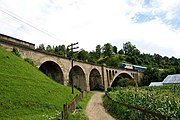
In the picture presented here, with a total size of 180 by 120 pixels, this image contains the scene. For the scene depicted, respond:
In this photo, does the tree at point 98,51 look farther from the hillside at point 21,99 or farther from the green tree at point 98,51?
the hillside at point 21,99

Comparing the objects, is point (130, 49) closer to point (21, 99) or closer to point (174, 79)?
point (174, 79)

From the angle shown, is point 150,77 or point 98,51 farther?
point 98,51

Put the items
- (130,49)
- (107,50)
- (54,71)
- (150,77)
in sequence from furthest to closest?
Answer: (130,49) < (107,50) < (150,77) < (54,71)

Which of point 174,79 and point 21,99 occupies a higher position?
point 21,99

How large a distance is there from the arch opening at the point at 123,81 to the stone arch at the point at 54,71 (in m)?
34.3

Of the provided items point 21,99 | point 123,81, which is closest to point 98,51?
point 123,81

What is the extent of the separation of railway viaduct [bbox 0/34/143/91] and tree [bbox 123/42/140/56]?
66.7 m

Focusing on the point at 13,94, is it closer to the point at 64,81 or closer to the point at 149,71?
the point at 64,81

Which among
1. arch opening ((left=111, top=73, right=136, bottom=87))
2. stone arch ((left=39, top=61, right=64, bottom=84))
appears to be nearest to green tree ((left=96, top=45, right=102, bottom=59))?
arch opening ((left=111, top=73, right=136, bottom=87))

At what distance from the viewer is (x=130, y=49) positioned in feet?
513

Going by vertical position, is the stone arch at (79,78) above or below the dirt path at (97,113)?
above

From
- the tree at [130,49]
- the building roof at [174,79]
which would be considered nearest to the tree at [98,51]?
the tree at [130,49]

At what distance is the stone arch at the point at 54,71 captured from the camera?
52.5 m

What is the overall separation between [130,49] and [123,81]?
247ft
